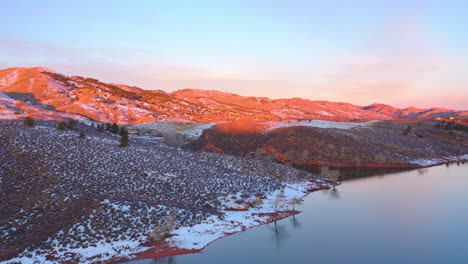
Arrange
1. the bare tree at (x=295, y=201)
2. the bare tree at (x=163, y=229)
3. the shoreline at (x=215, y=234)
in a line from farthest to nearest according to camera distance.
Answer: the bare tree at (x=295, y=201), the bare tree at (x=163, y=229), the shoreline at (x=215, y=234)

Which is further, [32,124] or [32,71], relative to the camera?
[32,71]

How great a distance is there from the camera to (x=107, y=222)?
28.4 meters

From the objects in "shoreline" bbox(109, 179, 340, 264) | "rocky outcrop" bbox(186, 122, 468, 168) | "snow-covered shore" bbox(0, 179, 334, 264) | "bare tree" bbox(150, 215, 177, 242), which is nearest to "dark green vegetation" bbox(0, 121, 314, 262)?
"bare tree" bbox(150, 215, 177, 242)

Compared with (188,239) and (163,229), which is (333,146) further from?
(163,229)

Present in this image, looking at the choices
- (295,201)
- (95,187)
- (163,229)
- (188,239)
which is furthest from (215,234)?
(95,187)

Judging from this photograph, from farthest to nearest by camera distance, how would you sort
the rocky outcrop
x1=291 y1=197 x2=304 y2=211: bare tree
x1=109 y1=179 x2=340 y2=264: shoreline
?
1. the rocky outcrop
2. x1=291 y1=197 x2=304 y2=211: bare tree
3. x1=109 y1=179 x2=340 y2=264: shoreline

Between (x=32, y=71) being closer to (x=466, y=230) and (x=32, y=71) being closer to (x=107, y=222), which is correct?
(x=107, y=222)

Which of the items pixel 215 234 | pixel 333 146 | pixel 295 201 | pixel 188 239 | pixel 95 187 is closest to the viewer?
pixel 188 239

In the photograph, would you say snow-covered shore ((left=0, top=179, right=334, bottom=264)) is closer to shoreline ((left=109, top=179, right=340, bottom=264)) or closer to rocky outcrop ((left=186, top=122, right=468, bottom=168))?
shoreline ((left=109, top=179, right=340, bottom=264))

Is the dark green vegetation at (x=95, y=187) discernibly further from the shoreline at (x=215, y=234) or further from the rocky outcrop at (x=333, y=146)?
the rocky outcrop at (x=333, y=146)

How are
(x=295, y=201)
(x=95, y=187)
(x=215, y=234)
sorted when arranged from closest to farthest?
(x=215, y=234)
(x=95, y=187)
(x=295, y=201)

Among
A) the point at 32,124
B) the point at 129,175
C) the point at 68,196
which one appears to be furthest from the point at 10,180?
the point at 32,124

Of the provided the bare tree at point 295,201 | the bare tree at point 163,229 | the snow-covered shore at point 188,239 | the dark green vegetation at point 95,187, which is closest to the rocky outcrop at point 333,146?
the dark green vegetation at point 95,187

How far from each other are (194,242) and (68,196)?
14657mm
